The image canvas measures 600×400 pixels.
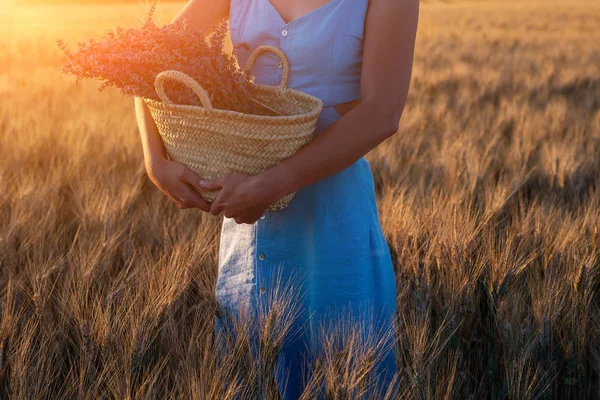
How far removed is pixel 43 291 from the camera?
5.55 ft

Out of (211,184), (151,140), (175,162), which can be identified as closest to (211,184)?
(211,184)

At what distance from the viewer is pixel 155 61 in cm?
112

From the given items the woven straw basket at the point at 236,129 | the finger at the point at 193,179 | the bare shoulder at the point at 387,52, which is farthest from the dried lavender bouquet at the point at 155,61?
the bare shoulder at the point at 387,52

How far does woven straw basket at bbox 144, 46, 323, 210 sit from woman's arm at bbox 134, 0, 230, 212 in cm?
2

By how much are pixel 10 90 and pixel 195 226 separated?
3.83m

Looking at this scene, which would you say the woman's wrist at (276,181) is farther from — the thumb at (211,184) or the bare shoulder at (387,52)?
the bare shoulder at (387,52)

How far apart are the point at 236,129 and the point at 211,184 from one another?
13 cm

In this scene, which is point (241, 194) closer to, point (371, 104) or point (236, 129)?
point (236, 129)

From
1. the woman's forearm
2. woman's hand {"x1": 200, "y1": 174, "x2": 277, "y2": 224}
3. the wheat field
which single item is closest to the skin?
woman's hand {"x1": 200, "y1": 174, "x2": 277, "y2": 224}

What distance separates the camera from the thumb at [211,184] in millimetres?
1175

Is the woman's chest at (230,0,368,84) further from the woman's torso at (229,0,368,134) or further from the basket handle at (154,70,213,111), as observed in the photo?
the basket handle at (154,70,213,111)

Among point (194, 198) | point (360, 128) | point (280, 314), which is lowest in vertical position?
point (280, 314)

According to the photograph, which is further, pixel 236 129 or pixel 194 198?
pixel 194 198

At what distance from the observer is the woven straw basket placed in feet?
3.64
